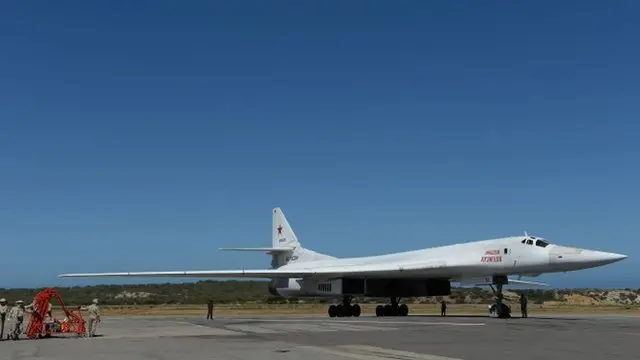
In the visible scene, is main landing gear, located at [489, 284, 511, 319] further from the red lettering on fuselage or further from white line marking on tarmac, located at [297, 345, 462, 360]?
white line marking on tarmac, located at [297, 345, 462, 360]

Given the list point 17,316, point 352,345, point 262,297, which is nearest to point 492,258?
point 352,345

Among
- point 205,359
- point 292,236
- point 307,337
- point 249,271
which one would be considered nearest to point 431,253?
point 249,271

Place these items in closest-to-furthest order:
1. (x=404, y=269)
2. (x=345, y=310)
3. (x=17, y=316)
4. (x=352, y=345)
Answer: (x=352, y=345) < (x=17, y=316) < (x=404, y=269) < (x=345, y=310)

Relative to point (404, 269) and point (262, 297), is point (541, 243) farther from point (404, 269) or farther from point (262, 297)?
point (262, 297)

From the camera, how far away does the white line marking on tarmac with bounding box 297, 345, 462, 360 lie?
13858 millimetres

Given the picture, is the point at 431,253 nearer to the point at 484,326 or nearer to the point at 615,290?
the point at 484,326

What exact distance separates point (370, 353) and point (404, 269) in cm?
2063

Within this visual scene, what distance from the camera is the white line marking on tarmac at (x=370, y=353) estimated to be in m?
13.9

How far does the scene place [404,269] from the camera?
1387 inches

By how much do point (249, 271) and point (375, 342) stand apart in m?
21.8

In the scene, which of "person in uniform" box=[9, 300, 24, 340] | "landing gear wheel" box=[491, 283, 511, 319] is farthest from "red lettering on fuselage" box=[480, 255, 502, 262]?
"person in uniform" box=[9, 300, 24, 340]

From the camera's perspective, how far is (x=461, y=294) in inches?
3679

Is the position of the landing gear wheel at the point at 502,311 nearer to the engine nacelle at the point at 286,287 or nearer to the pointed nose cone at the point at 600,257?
the pointed nose cone at the point at 600,257

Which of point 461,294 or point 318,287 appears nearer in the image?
point 318,287
